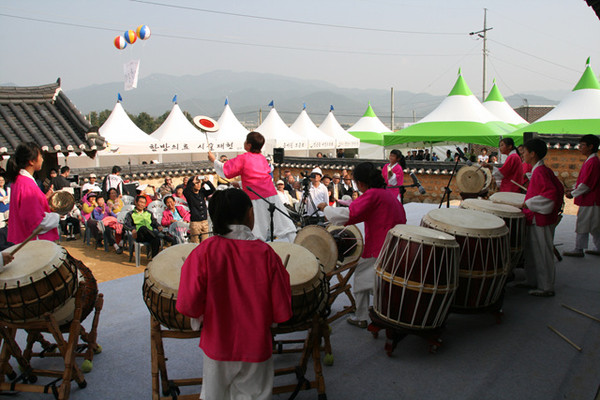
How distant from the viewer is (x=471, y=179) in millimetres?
6676

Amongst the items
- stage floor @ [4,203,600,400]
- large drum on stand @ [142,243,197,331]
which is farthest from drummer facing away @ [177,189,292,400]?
stage floor @ [4,203,600,400]

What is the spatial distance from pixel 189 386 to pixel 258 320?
998mm

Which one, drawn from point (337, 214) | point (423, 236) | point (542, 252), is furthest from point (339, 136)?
point (423, 236)

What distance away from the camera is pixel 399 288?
276 centimetres

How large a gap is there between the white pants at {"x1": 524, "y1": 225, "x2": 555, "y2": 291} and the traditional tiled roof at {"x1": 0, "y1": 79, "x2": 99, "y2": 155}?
5416 mm

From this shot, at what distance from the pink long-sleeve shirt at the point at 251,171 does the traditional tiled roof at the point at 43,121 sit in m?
2.56

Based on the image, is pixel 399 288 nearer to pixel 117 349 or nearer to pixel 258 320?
pixel 258 320

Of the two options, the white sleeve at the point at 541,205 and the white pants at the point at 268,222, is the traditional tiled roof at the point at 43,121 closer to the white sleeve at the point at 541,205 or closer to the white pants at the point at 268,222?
the white pants at the point at 268,222

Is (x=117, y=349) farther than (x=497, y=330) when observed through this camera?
No

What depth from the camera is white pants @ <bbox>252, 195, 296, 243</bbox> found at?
474cm

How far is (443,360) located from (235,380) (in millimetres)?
1503

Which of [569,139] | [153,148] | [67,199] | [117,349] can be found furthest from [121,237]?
[569,139]

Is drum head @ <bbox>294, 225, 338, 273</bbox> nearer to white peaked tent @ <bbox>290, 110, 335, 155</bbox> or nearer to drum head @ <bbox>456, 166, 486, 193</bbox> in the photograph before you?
drum head @ <bbox>456, 166, 486, 193</bbox>

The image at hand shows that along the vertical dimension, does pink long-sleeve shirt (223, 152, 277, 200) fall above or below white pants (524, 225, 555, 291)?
above
